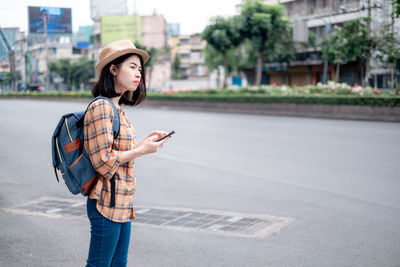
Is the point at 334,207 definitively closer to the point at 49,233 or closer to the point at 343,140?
the point at 49,233

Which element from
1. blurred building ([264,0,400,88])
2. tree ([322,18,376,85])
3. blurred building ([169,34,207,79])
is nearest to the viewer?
tree ([322,18,376,85])

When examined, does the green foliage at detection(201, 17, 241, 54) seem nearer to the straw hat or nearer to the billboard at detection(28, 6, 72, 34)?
the billboard at detection(28, 6, 72, 34)

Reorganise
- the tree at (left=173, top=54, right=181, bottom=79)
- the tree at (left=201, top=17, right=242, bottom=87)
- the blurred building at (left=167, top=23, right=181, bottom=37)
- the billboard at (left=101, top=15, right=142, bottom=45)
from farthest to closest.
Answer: the blurred building at (left=167, top=23, right=181, bottom=37) < the tree at (left=173, top=54, right=181, bottom=79) < the billboard at (left=101, top=15, right=142, bottom=45) < the tree at (left=201, top=17, right=242, bottom=87)

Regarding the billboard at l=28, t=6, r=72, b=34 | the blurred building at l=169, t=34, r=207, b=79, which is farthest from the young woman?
the blurred building at l=169, t=34, r=207, b=79

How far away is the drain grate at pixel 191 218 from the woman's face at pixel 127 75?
8.49 feet

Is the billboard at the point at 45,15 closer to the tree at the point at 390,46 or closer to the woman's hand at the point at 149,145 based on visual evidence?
the woman's hand at the point at 149,145

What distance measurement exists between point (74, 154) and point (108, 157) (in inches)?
7.1

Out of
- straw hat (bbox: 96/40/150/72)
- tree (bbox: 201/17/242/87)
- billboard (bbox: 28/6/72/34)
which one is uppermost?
tree (bbox: 201/17/242/87)

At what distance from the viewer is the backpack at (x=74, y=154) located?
2.34m

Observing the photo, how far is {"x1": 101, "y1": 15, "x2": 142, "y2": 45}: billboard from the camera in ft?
212

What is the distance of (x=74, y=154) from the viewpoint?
7.69 ft

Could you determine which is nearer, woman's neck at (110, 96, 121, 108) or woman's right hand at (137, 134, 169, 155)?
woman's right hand at (137, 134, 169, 155)

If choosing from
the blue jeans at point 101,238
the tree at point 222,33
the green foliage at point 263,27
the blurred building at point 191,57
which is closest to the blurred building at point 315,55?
the green foliage at point 263,27

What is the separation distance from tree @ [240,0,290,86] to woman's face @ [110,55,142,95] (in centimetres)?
3454
